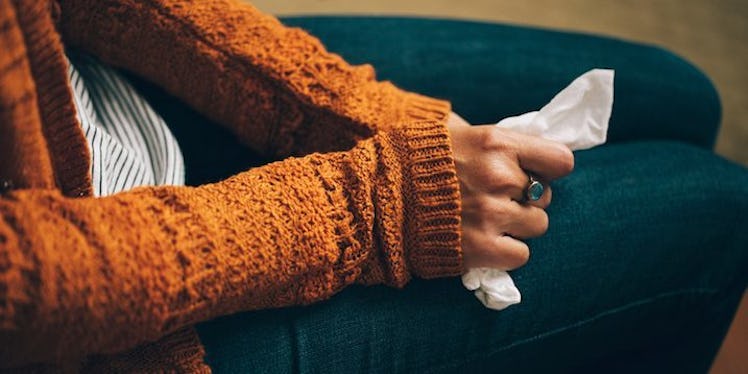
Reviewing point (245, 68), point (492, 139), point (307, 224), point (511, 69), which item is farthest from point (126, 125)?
point (511, 69)

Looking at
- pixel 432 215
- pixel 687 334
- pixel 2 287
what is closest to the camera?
pixel 2 287

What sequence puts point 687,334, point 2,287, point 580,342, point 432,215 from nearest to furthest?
point 2,287 → point 432,215 → point 580,342 → point 687,334

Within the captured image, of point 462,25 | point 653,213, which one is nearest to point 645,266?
point 653,213

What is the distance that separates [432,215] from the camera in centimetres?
54

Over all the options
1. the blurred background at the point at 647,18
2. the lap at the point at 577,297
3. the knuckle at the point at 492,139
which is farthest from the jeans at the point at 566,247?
the blurred background at the point at 647,18

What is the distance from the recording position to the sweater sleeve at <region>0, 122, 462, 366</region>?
40 cm

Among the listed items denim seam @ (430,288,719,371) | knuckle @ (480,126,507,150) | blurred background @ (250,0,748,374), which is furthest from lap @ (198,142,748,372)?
blurred background @ (250,0,748,374)

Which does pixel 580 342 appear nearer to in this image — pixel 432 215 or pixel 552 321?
pixel 552 321

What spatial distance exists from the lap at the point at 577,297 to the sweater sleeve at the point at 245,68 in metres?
0.17

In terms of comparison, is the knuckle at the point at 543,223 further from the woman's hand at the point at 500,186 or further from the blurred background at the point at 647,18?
the blurred background at the point at 647,18

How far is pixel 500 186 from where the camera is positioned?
56 centimetres

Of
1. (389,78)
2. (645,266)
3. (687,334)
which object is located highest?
(389,78)

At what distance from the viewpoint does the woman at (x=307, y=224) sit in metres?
0.42

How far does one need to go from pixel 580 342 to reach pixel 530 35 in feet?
1.32
